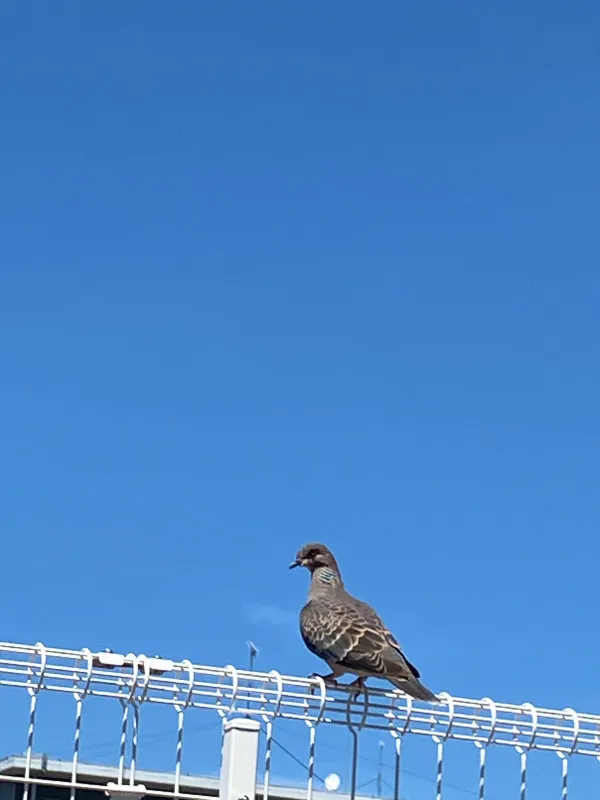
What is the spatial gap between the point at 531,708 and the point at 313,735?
1524 mm

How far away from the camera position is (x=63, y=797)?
504 inches

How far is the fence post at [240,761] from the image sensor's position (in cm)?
751

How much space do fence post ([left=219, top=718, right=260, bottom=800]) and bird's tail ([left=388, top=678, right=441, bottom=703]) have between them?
176 centimetres

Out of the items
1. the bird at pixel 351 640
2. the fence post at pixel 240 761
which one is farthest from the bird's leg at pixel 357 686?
the fence post at pixel 240 761

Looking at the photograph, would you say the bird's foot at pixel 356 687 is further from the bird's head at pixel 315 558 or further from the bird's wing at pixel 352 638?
the bird's head at pixel 315 558

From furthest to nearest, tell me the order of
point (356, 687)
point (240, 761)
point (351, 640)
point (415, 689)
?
Result: point (351, 640), point (356, 687), point (415, 689), point (240, 761)

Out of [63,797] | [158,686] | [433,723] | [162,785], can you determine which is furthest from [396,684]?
[162,785]

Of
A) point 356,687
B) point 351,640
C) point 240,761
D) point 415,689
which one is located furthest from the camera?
point 351,640

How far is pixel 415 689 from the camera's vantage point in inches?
366

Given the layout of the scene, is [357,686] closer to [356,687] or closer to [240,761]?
[356,687]

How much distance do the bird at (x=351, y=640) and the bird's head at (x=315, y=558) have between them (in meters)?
0.17

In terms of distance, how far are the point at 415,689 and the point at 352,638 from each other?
Answer: 4.12 feet


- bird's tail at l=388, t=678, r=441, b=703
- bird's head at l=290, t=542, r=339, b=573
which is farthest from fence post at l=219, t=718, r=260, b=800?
bird's head at l=290, t=542, r=339, b=573

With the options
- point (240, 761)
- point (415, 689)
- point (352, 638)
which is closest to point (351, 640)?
point (352, 638)
